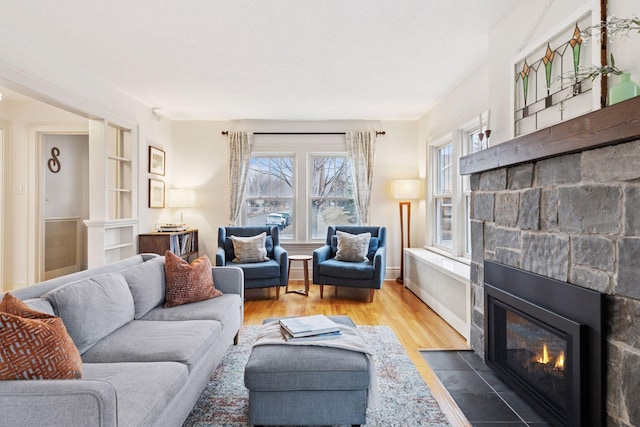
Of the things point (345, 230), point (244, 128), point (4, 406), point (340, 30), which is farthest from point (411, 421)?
point (244, 128)

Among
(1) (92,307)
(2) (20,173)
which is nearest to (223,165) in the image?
(2) (20,173)

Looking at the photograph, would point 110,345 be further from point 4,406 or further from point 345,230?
point 345,230

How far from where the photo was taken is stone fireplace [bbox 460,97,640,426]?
1357 mm

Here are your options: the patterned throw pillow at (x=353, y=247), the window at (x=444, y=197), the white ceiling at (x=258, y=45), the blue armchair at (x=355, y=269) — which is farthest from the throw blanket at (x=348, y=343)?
the window at (x=444, y=197)

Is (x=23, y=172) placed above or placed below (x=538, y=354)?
above

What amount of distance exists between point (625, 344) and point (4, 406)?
2.12m

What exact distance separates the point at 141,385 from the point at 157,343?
0.49 metres

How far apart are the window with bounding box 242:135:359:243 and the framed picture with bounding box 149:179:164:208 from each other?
1.21 metres

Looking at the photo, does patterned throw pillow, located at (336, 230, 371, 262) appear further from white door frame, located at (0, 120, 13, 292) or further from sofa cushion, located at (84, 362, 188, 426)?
white door frame, located at (0, 120, 13, 292)

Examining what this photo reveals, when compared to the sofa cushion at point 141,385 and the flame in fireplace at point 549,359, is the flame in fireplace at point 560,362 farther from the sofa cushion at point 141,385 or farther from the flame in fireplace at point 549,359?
the sofa cushion at point 141,385

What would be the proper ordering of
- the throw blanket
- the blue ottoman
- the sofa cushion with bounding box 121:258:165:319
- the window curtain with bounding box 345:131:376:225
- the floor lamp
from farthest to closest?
the window curtain with bounding box 345:131:376:225, the floor lamp, the sofa cushion with bounding box 121:258:165:319, the throw blanket, the blue ottoman

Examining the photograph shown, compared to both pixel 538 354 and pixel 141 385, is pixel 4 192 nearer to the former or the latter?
pixel 141 385

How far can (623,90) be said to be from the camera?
4.86ft

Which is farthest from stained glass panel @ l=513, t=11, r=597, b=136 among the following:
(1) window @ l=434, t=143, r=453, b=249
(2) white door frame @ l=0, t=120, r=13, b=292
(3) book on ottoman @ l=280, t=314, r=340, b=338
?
(2) white door frame @ l=0, t=120, r=13, b=292
